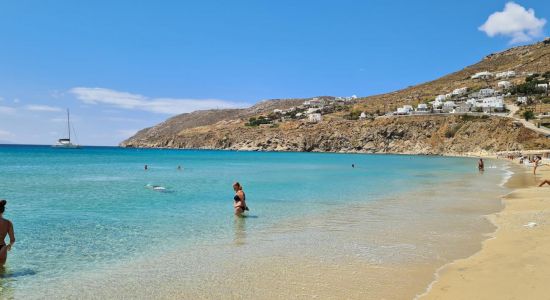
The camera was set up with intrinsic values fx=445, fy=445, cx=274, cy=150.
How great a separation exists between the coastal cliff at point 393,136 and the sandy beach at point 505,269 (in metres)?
87.3

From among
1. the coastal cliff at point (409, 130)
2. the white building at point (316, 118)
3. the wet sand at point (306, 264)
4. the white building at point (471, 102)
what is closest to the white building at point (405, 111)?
the coastal cliff at point (409, 130)

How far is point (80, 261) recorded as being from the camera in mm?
10719

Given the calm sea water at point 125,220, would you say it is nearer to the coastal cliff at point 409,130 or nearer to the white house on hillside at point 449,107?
the coastal cliff at point 409,130

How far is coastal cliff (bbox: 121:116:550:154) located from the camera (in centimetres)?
10094

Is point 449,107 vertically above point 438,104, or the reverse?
point 438,104

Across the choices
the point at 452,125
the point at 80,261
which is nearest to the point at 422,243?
the point at 80,261

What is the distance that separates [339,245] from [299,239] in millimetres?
1472

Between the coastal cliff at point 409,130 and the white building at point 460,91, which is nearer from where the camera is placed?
the coastal cliff at point 409,130

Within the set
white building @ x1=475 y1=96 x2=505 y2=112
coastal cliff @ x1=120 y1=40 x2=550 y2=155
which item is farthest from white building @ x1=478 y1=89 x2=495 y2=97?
white building @ x1=475 y1=96 x2=505 y2=112

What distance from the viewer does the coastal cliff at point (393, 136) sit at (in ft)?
331

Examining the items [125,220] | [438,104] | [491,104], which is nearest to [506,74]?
[438,104]

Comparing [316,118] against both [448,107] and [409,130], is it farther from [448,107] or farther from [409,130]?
[448,107]

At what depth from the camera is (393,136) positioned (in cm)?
12975

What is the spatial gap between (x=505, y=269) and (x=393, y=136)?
408 feet
